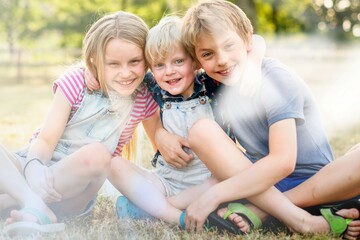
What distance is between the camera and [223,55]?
105 inches

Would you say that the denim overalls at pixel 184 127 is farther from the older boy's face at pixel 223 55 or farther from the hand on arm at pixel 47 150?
the hand on arm at pixel 47 150

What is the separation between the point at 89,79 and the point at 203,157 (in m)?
0.70

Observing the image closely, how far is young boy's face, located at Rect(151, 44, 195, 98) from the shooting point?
279cm

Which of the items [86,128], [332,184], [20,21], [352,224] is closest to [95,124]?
[86,128]

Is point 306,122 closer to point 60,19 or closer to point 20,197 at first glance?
point 20,197

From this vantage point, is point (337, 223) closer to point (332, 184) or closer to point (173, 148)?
point (332, 184)

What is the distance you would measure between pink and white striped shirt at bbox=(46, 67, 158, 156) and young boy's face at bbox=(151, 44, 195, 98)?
7.4 inches

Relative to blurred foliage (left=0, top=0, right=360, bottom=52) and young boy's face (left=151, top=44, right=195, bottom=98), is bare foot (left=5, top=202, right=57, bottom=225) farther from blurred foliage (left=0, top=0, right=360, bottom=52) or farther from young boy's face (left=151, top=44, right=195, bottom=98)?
blurred foliage (left=0, top=0, right=360, bottom=52)

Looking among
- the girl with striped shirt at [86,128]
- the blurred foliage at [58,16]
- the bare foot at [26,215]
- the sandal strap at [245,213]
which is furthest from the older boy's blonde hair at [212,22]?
the blurred foliage at [58,16]

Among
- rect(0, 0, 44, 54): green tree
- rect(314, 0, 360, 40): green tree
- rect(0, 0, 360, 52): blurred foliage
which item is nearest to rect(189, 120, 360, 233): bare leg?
rect(0, 0, 360, 52): blurred foliage

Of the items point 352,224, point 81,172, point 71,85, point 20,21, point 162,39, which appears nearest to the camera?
point 352,224

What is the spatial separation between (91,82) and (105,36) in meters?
0.23

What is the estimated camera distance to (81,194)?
2811 millimetres

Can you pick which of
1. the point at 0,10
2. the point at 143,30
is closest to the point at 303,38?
the point at 0,10
